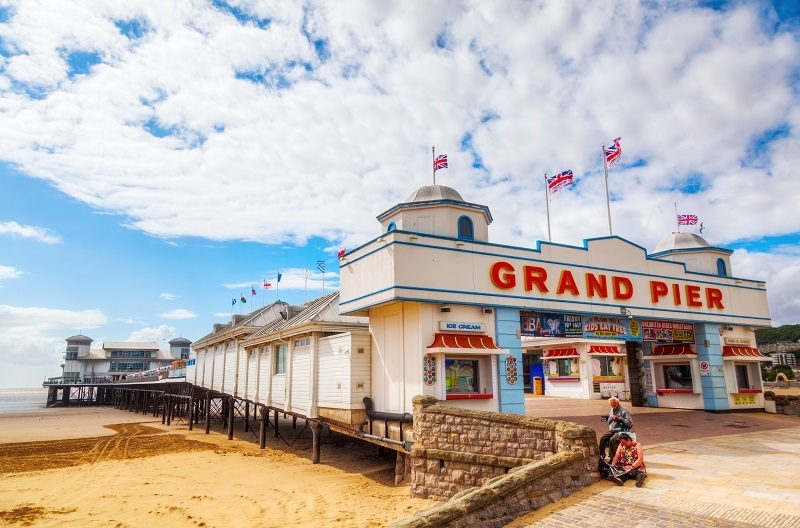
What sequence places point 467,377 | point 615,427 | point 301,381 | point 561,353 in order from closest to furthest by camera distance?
point 615,427 < point 467,377 < point 301,381 < point 561,353

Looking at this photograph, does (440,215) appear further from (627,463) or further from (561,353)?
(561,353)

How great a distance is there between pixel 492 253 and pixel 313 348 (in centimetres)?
722

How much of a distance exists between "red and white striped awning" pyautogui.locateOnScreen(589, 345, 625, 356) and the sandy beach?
16.7m

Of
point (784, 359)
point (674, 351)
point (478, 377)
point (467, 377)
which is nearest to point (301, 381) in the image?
point (467, 377)

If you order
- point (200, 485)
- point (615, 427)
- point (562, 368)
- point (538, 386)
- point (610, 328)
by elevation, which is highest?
point (610, 328)

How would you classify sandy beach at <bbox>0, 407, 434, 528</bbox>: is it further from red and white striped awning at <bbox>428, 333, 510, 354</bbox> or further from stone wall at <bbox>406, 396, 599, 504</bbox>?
red and white striped awning at <bbox>428, 333, 510, 354</bbox>

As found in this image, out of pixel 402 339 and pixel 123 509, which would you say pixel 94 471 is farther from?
pixel 402 339

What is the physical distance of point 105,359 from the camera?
295 ft

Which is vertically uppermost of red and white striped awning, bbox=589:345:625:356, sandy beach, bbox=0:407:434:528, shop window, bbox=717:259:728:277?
shop window, bbox=717:259:728:277

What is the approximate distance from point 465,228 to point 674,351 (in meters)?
13.1

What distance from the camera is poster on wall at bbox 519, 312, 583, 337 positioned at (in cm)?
1727

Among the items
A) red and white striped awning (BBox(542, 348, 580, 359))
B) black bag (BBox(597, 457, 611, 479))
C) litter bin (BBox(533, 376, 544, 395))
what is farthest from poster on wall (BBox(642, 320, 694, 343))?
litter bin (BBox(533, 376, 544, 395))

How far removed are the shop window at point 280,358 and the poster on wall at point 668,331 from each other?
14.8 m

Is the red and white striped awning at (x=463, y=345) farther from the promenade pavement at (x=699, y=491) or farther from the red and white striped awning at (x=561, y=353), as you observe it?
the red and white striped awning at (x=561, y=353)
